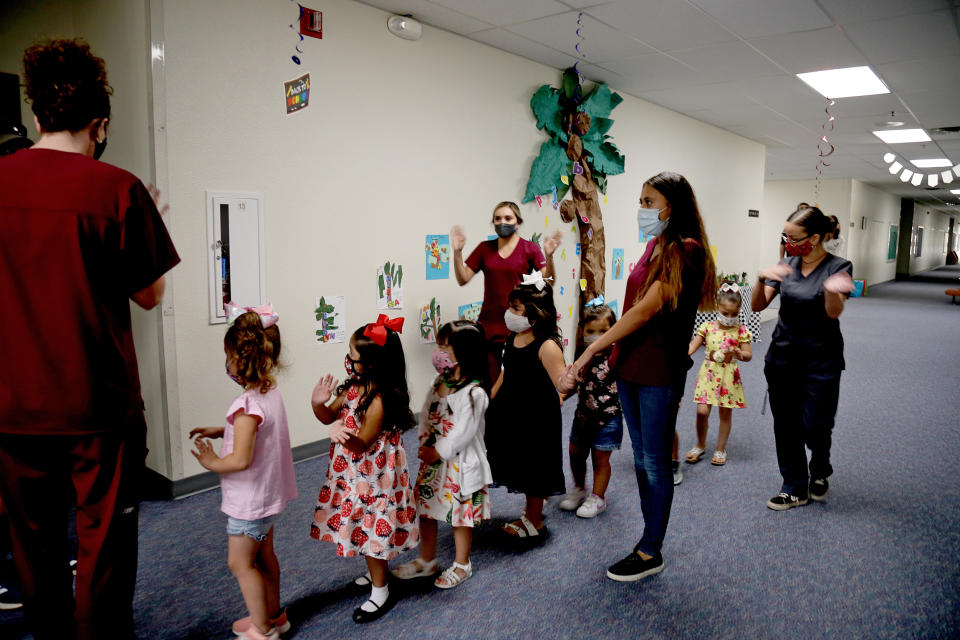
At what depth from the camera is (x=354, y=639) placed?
1864mm

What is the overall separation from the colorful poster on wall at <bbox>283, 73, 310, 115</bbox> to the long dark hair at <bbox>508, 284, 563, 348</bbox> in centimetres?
163

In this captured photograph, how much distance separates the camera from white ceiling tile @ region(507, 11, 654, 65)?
3756mm

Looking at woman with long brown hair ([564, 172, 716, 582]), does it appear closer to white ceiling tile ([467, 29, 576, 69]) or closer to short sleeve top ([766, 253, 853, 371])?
short sleeve top ([766, 253, 853, 371])

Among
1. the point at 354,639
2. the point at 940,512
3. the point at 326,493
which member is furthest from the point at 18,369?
the point at 940,512

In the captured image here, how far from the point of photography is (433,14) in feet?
11.8

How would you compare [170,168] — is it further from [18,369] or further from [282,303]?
[18,369]

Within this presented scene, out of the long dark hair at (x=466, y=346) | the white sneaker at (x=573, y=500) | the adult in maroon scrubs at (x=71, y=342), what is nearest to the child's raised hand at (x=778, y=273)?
the white sneaker at (x=573, y=500)

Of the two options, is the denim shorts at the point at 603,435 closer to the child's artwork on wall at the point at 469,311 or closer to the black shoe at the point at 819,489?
the black shoe at the point at 819,489

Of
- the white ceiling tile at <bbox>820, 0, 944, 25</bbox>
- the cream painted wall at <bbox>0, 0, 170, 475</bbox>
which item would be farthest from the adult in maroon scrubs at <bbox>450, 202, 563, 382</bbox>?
the white ceiling tile at <bbox>820, 0, 944, 25</bbox>

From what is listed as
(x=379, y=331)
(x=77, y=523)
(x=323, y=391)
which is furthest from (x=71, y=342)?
(x=379, y=331)

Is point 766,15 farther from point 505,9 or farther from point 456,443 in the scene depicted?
point 456,443

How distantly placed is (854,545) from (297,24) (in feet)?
11.3

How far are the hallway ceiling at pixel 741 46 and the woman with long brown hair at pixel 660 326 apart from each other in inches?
74.5

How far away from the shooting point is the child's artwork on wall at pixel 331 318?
334 centimetres
